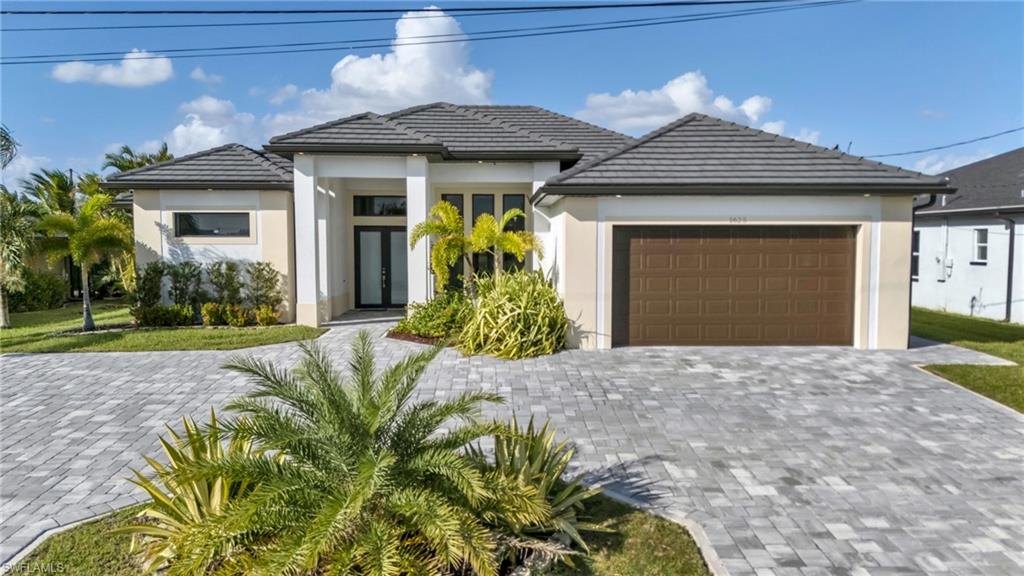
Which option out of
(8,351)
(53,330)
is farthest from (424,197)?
(53,330)

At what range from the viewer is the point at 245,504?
11.4 ft

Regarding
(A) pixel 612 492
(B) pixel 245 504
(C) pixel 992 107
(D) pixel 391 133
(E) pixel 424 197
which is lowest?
(A) pixel 612 492

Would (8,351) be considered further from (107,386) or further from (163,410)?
(163,410)

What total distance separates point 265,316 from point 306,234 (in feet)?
8.86

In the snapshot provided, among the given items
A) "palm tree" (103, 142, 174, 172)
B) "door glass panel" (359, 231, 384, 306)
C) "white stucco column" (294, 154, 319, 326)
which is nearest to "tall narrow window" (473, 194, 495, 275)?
"door glass panel" (359, 231, 384, 306)

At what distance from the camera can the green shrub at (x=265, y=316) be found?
583 inches

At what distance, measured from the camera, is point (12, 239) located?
48.3 ft

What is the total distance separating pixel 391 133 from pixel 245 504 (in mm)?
11521

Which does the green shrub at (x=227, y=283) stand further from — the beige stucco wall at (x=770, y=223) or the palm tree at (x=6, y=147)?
the beige stucco wall at (x=770, y=223)

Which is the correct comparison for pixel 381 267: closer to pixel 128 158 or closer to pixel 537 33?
pixel 537 33

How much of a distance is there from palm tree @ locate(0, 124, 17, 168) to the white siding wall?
26514 millimetres

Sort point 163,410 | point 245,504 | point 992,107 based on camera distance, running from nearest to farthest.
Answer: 1. point 245,504
2. point 163,410
3. point 992,107

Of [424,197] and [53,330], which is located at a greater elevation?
[424,197]

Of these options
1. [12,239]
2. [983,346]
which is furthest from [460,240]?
[12,239]
